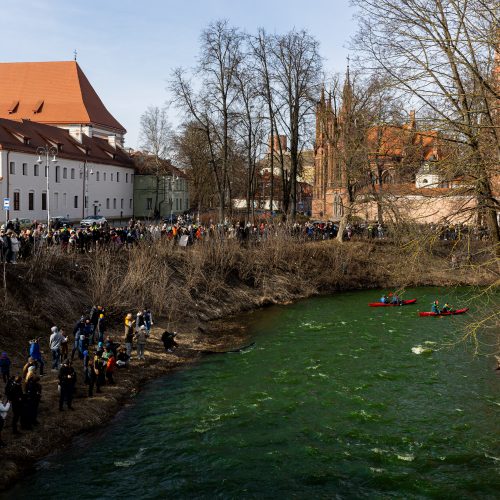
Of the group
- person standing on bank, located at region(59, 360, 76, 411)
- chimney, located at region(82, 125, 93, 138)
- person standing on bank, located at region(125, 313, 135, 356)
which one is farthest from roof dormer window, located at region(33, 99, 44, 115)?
person standing on bank, located at region(59, 360, 76, 411)

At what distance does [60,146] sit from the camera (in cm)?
6188

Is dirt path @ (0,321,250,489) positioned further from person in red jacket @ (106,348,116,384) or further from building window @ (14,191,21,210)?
building window @ (14,191,21,210)

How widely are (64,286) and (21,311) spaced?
4156mm

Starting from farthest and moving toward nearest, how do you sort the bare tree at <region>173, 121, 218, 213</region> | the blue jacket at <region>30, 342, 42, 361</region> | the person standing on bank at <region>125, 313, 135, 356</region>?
1. the bare tree at <region>173, 121, 218, 213</region>
2. the person standing on bank at <region>125, 313, 135, 356</region>
3. the blue jacket at <region>30, 342, 42, 361</region>

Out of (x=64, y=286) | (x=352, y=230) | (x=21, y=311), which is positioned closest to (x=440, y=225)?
(x=21, y=311)

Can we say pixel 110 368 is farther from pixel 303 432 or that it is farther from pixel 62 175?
pixel 62 175

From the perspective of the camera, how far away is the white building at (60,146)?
54.6 m

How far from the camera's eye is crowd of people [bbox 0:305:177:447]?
1578 centimetres

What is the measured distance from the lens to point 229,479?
1406 cm

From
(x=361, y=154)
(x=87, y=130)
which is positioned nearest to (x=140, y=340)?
(x=361, y=154)

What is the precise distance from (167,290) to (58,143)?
118 ft

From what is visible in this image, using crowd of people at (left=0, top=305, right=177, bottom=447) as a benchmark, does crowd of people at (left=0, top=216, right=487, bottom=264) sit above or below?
above

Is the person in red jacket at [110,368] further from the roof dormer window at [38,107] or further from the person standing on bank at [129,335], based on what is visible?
the roof dormer window at [38,107]

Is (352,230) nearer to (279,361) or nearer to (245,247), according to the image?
(245,247)
